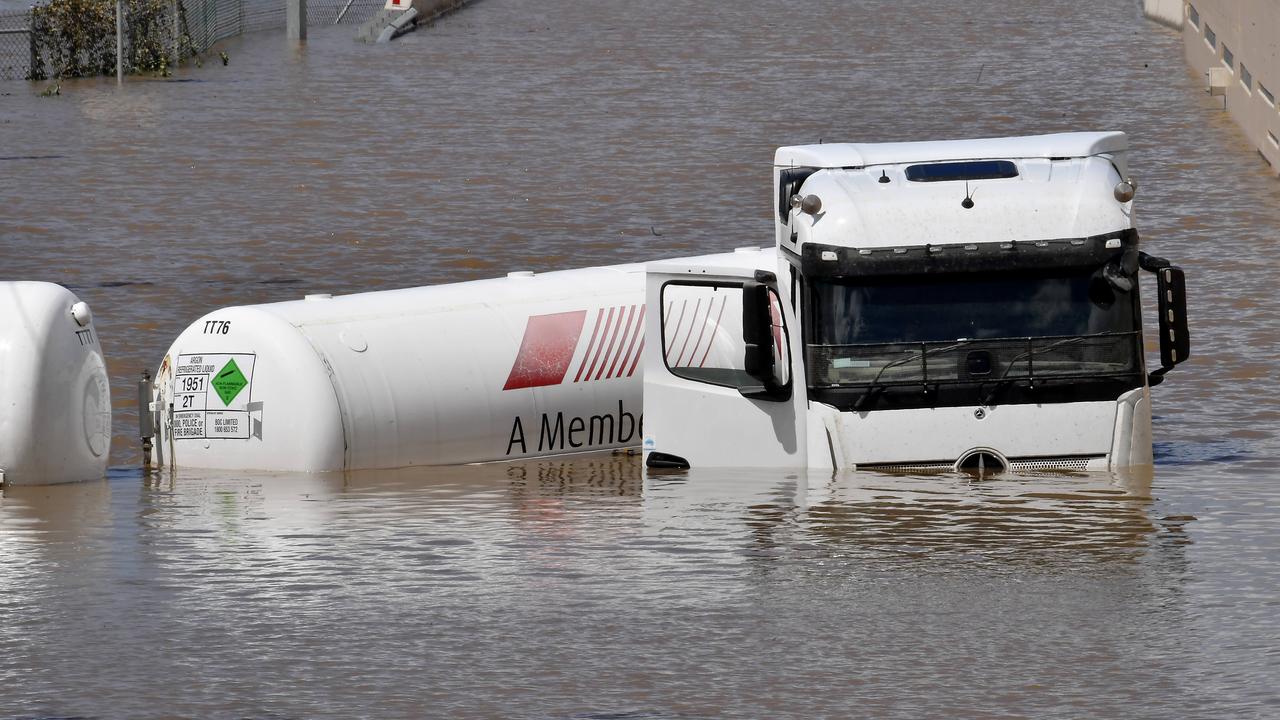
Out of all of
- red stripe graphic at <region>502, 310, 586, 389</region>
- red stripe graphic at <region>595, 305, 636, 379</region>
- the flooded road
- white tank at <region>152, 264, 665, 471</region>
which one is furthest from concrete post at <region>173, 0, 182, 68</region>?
red stripe graphic at <region>502, 310, 586, 389</region>

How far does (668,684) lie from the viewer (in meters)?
11.2

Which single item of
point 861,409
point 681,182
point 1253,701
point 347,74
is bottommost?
point 1253,701

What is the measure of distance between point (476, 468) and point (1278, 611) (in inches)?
331

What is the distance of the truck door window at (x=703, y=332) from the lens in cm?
1736

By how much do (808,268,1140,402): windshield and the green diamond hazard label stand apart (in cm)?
528

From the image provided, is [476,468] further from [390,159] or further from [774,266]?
[390,159]

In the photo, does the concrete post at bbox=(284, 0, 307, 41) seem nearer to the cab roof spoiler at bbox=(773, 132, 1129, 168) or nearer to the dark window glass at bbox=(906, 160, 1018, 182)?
the cab roof spoiler at bbox=(773, 132, 1129, 168)

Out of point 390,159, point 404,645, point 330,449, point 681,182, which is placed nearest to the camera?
point 404,645

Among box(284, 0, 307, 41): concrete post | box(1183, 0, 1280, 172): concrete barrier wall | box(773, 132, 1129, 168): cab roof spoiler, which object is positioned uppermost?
box(284, 0, 307, 41): concrete post

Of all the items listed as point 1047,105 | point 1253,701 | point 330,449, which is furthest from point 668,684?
point 1047,105

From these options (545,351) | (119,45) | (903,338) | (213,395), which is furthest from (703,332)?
(119,45)

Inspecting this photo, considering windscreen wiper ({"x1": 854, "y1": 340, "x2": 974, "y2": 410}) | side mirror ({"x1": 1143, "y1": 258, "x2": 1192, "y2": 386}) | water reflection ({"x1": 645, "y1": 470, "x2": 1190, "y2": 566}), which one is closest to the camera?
water reflection ({"x1": 645, "y1": 470, "x2": 1190, "y2": 566})

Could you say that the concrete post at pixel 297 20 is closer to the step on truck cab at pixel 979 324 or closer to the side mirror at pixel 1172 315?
the step on truck cab at pixel 979 324

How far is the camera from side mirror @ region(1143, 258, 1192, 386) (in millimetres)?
15641
